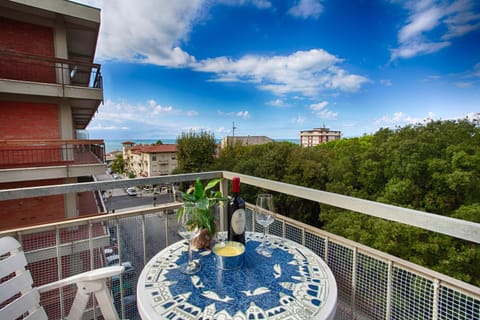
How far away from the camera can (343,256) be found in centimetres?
122

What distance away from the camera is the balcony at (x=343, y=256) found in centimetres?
88

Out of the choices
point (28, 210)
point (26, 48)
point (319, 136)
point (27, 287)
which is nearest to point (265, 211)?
point (27, 287)

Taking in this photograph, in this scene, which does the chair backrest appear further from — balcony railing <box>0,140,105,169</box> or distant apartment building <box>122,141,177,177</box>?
distant apartment building <box>122,141,177,177</box>

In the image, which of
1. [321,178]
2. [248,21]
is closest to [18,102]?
[248,21]

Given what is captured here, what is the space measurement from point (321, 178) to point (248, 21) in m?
8.77

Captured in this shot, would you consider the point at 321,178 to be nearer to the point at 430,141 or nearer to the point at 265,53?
the point at 430,141

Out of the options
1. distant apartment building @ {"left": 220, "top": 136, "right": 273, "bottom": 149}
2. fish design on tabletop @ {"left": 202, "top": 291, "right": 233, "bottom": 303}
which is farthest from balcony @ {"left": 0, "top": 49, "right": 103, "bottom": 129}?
distant apartment building @ {"left": 220, "top": 136, "right": 273, "bottom": 149}

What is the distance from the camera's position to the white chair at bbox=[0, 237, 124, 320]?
2.83ft

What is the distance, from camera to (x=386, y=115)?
14.1 meters

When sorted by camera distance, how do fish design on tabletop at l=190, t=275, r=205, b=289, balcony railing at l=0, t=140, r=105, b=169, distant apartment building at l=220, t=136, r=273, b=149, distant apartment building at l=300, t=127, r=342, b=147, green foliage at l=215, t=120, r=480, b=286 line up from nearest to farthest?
fish design on tabletop at l=190, t=275, r=205, b=289 < balcony railing at l=0, t=140, r=105, b=169 < green foliage at l=215, t=120, r=480, b=286 < distant apartment building at l=220, t=136, r=273, b=149 < distant apartment building at l=300, t=127, r=342, b=147

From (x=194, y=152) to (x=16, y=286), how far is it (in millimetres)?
15376

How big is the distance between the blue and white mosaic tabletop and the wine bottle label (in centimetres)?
13

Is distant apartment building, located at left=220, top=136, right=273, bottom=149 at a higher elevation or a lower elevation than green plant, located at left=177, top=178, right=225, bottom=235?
higher

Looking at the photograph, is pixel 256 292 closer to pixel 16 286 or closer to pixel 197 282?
pixel 197 282
